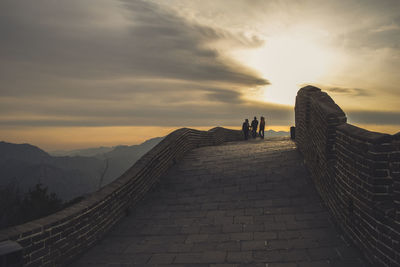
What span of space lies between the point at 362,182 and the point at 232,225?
7.57 feet

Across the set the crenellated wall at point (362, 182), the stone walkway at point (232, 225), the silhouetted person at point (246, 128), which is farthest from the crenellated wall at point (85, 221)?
the silhouetted person at point (246, 128)

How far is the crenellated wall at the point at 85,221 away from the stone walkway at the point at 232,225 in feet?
0.74

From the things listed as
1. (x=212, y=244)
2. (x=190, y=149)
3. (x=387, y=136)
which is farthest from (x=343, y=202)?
(x=190, y=149)

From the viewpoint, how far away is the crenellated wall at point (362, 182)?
367cm

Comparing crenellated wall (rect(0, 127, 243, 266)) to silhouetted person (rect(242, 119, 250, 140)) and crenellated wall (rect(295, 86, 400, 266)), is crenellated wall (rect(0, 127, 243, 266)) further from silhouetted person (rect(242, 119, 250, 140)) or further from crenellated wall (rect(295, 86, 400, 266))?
silhouetted person (rect(242, 119, 250, 140))

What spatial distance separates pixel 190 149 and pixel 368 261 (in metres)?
8.17

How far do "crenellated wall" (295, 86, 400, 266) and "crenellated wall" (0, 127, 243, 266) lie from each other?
3921 millimetres

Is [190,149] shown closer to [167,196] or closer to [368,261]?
[167,196]

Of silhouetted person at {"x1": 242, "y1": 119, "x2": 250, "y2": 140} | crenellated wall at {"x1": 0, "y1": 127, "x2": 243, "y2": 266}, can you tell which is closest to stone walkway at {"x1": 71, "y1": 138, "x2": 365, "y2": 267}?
crenellated wall at {"x1": 0, "y1": 127, "x2": 243, "y2": 266}

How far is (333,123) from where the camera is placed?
561 cm

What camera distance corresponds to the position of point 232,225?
5.59 meters

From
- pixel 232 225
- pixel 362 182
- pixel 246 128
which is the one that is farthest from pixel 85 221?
pixel 246 128

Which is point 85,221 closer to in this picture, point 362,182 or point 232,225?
point 232,225

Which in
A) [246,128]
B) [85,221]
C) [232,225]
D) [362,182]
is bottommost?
[232,225]
